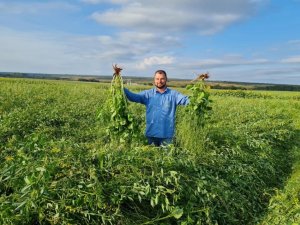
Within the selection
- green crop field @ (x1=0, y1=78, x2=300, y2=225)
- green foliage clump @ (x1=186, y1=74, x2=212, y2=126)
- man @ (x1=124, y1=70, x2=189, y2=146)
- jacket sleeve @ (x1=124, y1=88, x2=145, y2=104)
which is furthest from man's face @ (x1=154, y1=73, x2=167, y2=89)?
green crop field @ (x1=0, y1=78, x2=300, y2=225)

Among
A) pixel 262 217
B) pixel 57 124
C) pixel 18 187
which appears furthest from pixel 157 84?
pixel 57 124

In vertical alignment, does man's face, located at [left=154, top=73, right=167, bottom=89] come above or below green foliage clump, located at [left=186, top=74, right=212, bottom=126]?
above

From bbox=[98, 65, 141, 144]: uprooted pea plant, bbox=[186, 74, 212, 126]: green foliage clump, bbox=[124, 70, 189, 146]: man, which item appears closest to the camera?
bbox=[98, 65, 141, 144]: uprooted pea plant

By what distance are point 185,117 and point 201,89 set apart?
20.8 inches

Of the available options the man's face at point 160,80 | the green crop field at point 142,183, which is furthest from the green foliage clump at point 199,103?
the man's face at point 160,80

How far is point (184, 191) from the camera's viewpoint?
14.7 feet

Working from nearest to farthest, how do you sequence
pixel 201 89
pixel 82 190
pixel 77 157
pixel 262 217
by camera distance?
pixel 82 190 < pixel 77 157 < pixel 262 217 < pixel 201 89

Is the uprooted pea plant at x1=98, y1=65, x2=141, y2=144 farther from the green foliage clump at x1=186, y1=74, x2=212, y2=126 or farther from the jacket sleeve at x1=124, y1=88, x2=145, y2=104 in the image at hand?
the green foliage clump at x1=186, y1=74, x2=212, y2=126

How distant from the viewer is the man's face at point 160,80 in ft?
20.9

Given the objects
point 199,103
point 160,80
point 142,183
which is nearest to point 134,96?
point 160,80

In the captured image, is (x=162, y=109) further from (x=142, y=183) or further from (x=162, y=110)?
(x=142, y=183)

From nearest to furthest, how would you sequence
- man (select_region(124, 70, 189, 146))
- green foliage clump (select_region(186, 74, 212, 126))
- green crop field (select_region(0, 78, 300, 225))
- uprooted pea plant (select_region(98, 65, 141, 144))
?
green crop field (select_region(0, 78, 300, 225))
uprooted pea plant (select_region(98, 65, 141, 144))
green foliage clump (select_region(186, 74, 212, 126))
man (select_region(124, 70, 189, 146))

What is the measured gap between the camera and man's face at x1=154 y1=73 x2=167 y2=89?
6379 millimetres

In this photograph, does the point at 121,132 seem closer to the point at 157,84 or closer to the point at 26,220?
the point at 157,84
